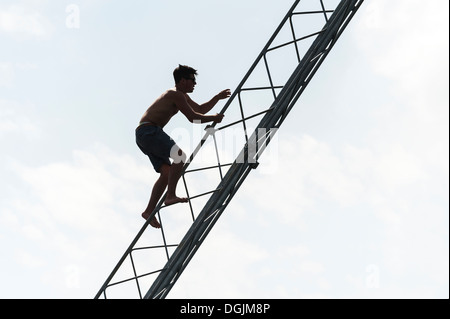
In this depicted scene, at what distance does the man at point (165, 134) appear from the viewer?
10789 millimetres

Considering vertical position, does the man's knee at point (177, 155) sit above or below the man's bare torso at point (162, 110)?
below

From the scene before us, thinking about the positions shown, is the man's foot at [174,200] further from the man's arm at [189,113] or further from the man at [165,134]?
the man's arm at [189,113]

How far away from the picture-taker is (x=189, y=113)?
10.8m

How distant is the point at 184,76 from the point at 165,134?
33.8 inches

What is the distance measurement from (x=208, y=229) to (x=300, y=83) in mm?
2671

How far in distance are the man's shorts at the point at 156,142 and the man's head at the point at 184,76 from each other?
27.9 inches

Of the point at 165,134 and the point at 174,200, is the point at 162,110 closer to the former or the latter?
the point at 165,134

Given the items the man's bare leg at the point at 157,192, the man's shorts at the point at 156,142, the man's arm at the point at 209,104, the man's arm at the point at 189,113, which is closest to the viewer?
the man's arm at the point at 189,113

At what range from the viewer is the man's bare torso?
36.0 ft

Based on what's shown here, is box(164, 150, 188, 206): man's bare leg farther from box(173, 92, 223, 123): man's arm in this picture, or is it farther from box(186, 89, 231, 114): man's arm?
box(186, 89, 231, 114): man's arm

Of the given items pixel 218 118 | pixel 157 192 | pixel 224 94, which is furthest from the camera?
pixel 224 94

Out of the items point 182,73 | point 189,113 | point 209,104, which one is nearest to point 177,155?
point 189,113

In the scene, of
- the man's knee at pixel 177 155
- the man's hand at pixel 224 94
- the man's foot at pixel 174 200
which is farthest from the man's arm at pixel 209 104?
the man's foot at pixel 174 200
